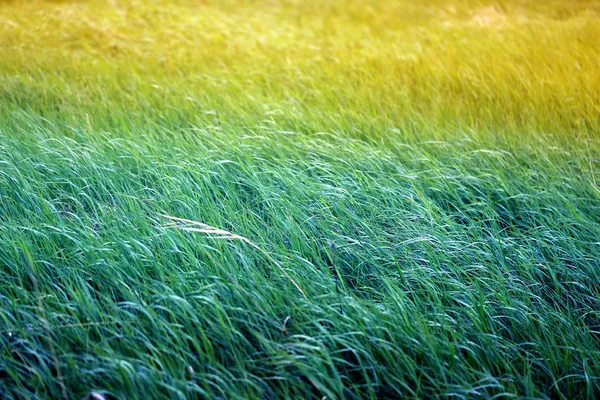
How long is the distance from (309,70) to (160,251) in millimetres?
2907

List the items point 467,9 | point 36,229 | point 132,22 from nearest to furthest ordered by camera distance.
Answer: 1. point 36,229
2. point 132,22
3. point 467,9

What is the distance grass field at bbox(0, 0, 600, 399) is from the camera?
6.14 feet

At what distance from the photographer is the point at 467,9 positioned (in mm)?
7160

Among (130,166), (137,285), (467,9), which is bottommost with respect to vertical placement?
(137,285)

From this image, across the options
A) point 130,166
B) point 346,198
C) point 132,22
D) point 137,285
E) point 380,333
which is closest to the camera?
point 380,333

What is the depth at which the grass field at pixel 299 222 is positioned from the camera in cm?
187

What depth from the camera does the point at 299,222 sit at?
2598 mm

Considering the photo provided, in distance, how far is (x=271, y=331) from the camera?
6.54 feet

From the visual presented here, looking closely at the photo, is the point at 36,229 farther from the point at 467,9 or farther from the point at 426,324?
the point at 467,9

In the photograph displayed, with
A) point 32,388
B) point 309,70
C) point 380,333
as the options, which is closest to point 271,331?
point 380,333

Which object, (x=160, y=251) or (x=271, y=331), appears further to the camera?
(x=160, y=251)

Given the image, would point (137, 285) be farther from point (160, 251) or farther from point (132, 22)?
point (132, 22)

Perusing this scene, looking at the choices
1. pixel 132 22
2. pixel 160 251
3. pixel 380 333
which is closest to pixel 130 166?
pixel 160 251

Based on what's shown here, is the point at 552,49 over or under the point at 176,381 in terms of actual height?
over
